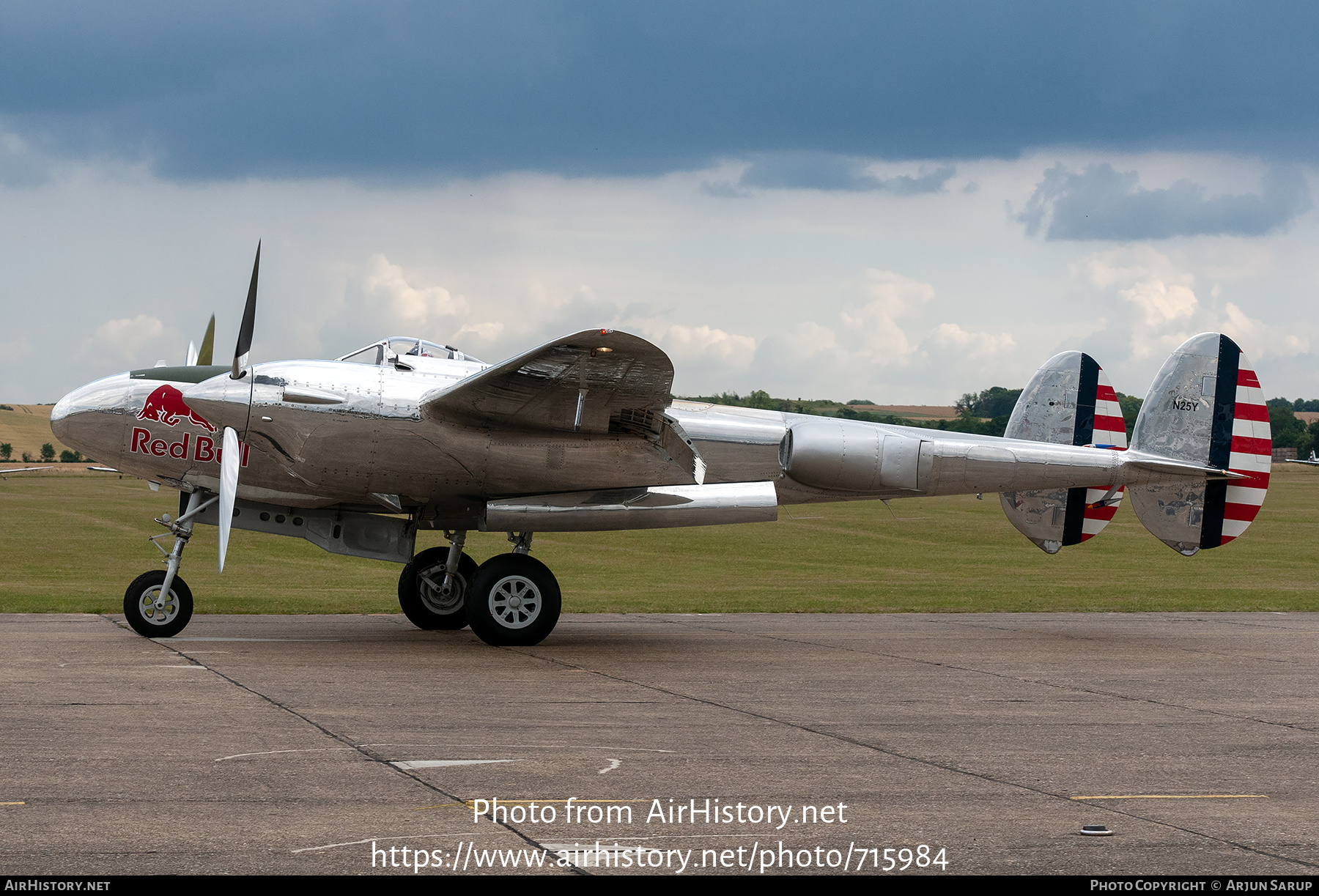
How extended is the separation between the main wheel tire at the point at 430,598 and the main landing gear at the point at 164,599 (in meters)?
2.85

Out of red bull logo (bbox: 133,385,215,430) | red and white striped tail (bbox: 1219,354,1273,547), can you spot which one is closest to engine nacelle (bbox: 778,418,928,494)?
red and white striped tail (bbox: 1219,354,1273,547)

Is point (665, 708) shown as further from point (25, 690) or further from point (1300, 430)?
point (1300, 430)

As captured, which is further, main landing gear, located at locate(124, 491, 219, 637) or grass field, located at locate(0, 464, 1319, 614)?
grass field, located at locate(0, 464, 1319, 614)

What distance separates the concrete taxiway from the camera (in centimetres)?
595

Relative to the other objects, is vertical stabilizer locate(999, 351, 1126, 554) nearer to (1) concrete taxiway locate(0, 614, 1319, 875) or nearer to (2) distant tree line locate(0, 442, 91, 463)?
(1) concrete taxiway locate(0, 614, 1319, 875)

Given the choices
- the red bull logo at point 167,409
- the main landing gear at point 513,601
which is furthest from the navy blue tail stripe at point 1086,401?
the red bull logo at point 167,409

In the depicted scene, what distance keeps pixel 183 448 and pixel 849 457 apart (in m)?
7.97

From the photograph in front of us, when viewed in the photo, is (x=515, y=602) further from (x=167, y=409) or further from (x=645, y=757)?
(x=645, y=757)

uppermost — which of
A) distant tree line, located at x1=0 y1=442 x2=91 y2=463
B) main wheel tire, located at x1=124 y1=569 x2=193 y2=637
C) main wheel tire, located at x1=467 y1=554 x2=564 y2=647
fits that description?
main wheel tire, located at x1=467 y1=554 x2=564 y2=647

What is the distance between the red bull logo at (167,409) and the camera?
14.4m

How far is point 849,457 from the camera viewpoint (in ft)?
50.9

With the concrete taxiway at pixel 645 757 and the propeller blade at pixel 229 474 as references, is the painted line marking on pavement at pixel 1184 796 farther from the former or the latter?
the propeller blade at pixel 229 474

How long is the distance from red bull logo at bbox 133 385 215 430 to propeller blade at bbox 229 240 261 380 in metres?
0.99

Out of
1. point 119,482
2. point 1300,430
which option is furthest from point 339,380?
point 1300,430
